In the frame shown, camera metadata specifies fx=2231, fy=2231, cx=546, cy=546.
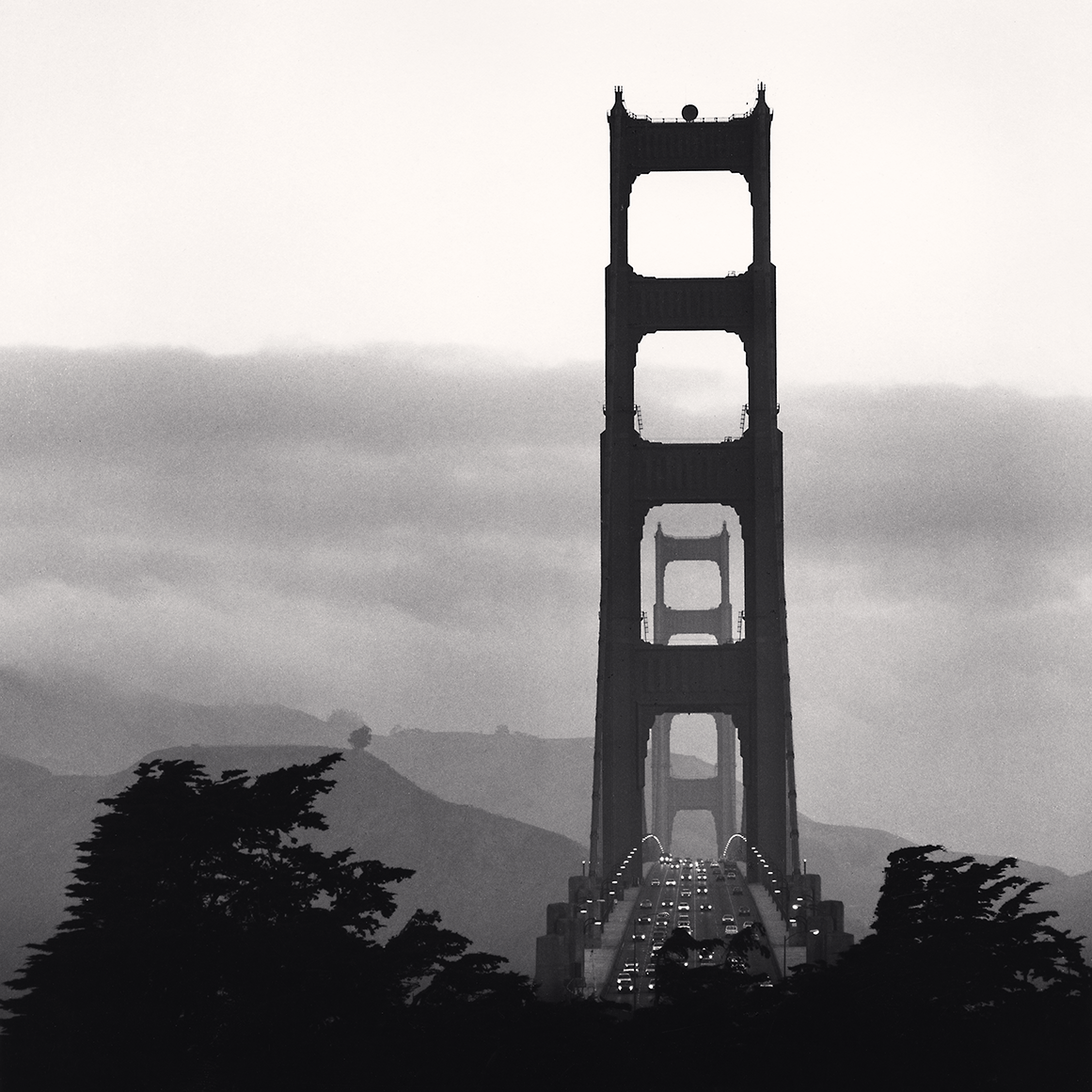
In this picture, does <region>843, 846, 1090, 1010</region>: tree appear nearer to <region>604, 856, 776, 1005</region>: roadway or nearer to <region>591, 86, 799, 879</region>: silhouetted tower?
<region>604, 856, 776, 1005</region>: roadway

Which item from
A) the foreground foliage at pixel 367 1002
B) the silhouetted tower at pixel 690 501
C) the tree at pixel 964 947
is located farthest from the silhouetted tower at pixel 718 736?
the foreground foliage at pixel 367 1002

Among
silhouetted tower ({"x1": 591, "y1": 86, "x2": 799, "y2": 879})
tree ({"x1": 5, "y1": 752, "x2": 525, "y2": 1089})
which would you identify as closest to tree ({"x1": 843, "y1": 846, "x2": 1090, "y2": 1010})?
tree ({"x1": 5, "y1": 752, "x2": 525, "y2": 1089})

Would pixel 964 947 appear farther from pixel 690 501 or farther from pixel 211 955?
pixel 690 501

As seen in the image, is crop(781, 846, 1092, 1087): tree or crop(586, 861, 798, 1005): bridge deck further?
crop(586, 861, 798, 1005): bridge deck

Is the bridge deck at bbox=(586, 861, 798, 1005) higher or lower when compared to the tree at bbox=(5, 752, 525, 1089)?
higher

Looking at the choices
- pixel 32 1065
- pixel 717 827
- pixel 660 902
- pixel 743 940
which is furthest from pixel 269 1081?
pixel 717 827

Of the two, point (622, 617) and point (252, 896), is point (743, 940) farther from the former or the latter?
point (622, 617)
